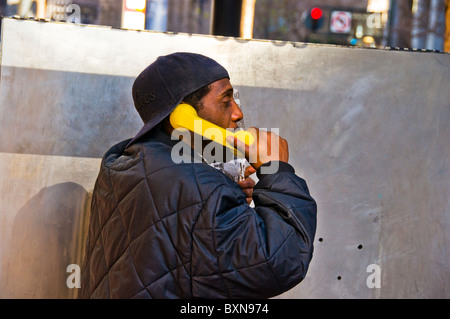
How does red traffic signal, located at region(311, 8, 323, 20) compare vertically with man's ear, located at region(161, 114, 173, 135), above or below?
above

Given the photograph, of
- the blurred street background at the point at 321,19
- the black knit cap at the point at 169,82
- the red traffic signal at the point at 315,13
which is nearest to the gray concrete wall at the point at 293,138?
the black knit cap at the point at 169,82

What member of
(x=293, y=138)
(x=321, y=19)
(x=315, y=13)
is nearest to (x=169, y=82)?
(x=293, y=138)

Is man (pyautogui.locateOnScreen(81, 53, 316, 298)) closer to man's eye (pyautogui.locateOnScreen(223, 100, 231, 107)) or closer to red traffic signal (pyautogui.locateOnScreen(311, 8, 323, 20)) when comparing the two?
man's eye (pyautogui.locateOnScreen(223, 100, 231, 107))

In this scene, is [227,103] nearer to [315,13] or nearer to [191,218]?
[191,218]

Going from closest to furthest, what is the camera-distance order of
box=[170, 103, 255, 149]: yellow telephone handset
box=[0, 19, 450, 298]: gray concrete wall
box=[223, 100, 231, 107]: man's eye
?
1. box=[170, 103, 255, 149]: yellow telephone handset
2. box=[223, 100, 231, 107]: man's eye
3. box=[0, 19, 450, 298]: gray concrete wall

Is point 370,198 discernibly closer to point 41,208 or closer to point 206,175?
point 206,175

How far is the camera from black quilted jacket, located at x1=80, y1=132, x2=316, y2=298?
7.78 feet

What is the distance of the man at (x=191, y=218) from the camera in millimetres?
2377

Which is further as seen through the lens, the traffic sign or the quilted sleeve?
the traffic sign

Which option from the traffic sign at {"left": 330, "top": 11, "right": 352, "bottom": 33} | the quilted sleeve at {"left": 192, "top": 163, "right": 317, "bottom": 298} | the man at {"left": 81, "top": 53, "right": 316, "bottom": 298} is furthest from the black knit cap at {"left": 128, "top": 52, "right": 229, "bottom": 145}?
the traffic sign at {"left": 330, "top": 11, "right": 352, "bottom": 33}

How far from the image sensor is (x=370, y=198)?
3854mm

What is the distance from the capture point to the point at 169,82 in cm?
266

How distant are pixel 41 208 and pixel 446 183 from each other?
2.39 meters
